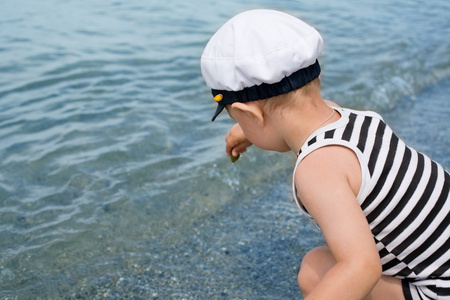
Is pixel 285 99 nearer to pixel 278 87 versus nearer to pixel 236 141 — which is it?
pixel 278 87

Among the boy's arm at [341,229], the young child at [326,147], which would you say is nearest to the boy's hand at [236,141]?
the young child at [326,147]

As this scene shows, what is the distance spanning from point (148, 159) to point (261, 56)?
8.94 feet

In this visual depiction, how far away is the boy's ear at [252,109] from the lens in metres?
2.02

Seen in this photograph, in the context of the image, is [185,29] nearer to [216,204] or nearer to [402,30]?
[402,30]

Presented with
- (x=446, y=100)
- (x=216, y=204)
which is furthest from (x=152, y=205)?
(x=446, y=100)

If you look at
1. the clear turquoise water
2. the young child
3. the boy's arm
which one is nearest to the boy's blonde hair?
the young child

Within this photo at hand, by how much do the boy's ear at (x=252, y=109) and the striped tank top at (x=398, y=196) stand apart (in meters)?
0.19

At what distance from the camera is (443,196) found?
205 centimetres

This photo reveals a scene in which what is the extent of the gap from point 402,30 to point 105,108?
5341mm

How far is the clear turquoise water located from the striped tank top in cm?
105

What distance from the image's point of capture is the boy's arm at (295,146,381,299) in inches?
68.8

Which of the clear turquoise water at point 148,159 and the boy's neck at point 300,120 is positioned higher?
the boy's neck at point 300,120

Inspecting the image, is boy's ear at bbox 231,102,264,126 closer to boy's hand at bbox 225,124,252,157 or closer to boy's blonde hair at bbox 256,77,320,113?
boy's blonde hair at bbox 256,77,320,113

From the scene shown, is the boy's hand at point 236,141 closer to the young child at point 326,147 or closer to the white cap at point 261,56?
the young child at point 326,147
